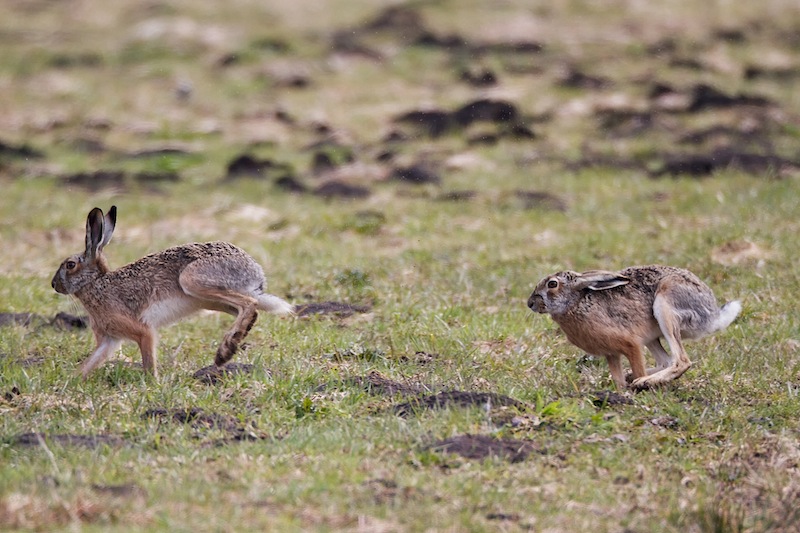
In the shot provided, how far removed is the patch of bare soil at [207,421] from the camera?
6598mm

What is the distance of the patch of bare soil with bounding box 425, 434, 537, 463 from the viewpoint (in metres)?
6.27

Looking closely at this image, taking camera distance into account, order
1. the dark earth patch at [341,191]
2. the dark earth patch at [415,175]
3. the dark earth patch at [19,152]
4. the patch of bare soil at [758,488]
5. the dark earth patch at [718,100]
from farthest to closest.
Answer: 1. the dark earth patch at [718,100]
2. the dark earth patch at [19,152]
3. the dark earth patch at [415,175]
4. the dark earth patch at [341,191]
5. the patch of bare soil at [758,488]

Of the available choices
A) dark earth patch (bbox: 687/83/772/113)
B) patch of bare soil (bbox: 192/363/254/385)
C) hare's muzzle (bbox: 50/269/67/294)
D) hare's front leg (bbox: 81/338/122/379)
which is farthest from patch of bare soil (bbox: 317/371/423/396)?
dark earth patch (bbox: 687/83/772/113)

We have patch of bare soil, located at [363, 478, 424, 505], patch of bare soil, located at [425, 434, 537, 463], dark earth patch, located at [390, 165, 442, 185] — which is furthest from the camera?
dark earth patch, located at [390, 165, 442, 185]

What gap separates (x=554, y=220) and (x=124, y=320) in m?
5.92

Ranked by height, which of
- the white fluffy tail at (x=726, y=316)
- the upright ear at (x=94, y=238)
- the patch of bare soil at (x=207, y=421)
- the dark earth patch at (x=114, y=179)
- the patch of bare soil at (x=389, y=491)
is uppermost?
the upright ear at (x=94, y=238)

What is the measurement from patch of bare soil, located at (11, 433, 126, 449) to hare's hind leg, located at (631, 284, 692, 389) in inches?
127

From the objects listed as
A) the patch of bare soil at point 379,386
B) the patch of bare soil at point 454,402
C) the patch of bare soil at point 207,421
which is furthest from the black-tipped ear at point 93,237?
the patch of bare soil at point 454,402

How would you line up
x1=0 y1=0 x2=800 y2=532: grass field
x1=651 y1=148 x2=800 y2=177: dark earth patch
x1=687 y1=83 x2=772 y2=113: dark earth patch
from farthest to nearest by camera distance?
x1=687 y1=83 x2=772 y2=113: dark earth patch, x1=651 y1=148 x2=800 y2=177: dark earth patch, x1=0 y1=0 x2=800 y2=532: grass field

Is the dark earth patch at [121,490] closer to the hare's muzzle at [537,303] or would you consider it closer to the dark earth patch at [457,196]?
the hare's muzzle at [537,303]

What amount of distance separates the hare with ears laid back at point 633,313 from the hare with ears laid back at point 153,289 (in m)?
1.94

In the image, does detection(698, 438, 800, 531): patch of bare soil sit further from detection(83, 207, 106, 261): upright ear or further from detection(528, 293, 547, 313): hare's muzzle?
detection(83, 207, 106, 261): upright ear

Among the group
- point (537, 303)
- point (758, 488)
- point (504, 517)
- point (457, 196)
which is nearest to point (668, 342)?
point (537, 303)

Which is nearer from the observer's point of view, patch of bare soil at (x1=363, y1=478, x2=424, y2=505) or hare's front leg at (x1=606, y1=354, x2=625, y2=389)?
patch of bare soil at (x1=363, y1=478, x2=424, y2=505)
